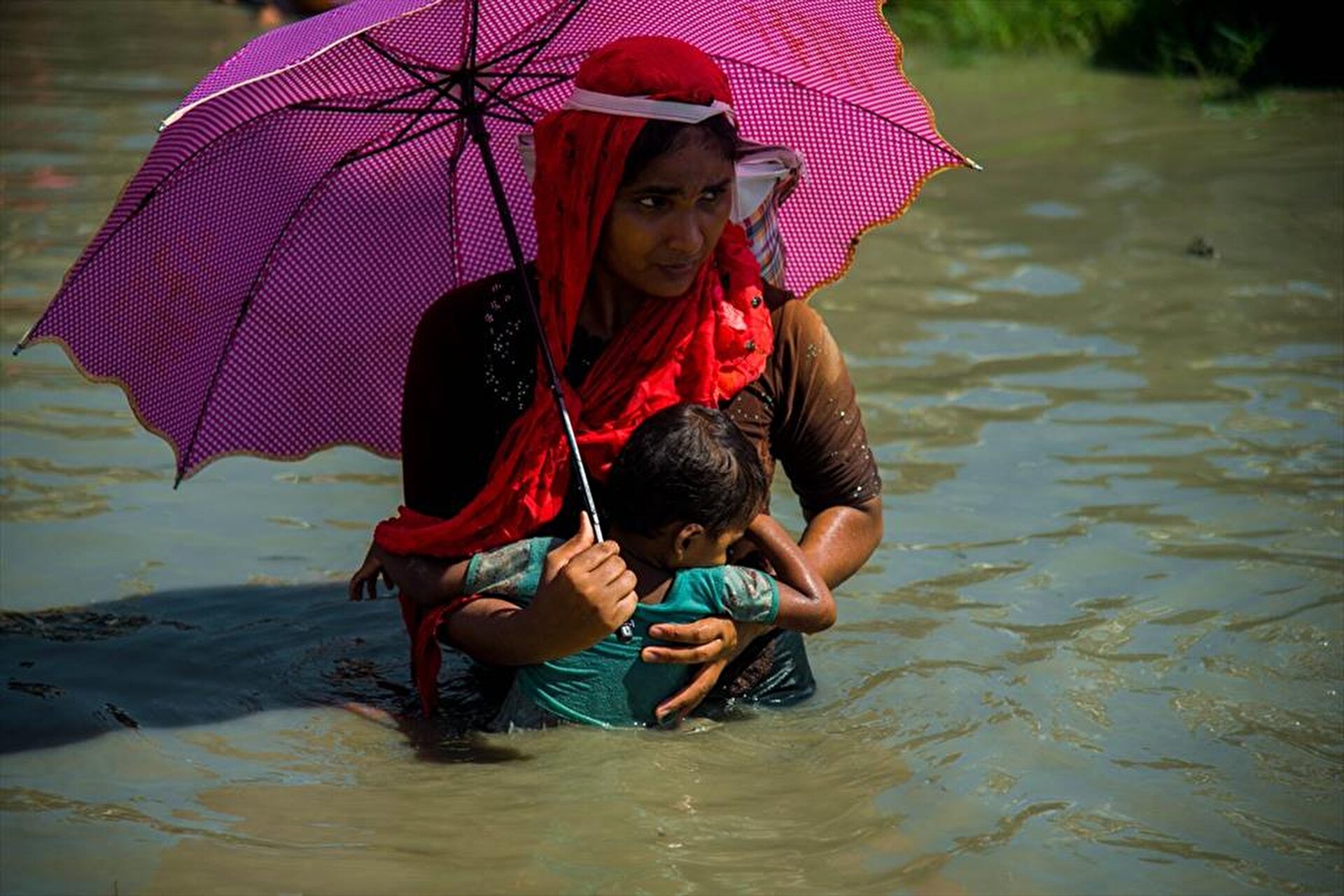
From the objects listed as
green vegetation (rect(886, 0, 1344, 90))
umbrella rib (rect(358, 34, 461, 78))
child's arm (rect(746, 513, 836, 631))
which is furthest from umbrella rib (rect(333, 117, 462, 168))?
green vegetation (rect(886, 0, 1344, 90))

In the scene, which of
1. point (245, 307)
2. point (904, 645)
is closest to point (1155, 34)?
point (904, 645)

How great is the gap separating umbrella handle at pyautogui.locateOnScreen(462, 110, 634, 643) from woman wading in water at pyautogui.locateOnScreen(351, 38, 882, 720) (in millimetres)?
47

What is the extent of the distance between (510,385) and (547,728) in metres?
0.76

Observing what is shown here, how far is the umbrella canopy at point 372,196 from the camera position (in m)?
4.09

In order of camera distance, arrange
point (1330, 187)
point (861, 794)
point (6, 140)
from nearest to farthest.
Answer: point (861, 794), point (1330, 187), point (6, 140)

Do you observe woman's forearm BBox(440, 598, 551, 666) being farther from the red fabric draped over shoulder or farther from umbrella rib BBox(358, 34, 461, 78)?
umbrella rib BBox(358, 34, 461, 78)

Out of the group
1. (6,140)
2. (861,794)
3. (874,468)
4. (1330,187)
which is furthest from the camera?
(6,140)

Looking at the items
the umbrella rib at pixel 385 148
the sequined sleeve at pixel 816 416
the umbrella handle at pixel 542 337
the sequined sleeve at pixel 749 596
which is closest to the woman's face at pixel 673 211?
the umbrella handle at pixel 542 337

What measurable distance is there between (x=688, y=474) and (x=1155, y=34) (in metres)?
9.79

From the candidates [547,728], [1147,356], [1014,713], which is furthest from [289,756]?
[1147,356]

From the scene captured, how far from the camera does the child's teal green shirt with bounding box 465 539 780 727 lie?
374 cm

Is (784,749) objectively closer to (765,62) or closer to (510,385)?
(510,385)

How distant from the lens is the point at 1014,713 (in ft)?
14.0

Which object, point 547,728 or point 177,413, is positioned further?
point 177,413
